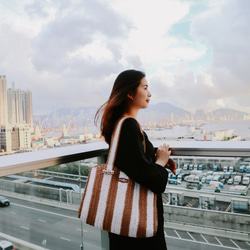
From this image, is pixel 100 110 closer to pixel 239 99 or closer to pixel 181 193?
pixel 181 193

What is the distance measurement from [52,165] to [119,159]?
19.6 inches

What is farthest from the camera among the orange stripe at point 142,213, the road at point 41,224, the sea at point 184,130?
the sea at point 184,130

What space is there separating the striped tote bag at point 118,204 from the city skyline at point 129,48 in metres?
6.58

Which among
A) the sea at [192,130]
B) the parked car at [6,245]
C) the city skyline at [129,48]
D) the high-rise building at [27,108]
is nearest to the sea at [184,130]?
the sea at [192,130]

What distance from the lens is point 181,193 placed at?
1.46m

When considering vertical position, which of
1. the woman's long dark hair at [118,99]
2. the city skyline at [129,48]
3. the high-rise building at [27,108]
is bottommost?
the woman's long dark hair at [118,99]

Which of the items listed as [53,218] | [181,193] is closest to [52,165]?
[53,218]

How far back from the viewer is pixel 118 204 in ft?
2.98

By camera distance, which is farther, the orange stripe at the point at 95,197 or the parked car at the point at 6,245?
the parked car at the point at 6,245

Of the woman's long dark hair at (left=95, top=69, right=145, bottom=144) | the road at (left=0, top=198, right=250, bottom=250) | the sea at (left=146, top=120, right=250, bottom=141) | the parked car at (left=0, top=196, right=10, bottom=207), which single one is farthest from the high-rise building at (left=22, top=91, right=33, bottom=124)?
the woman's long dark hair at (left=95, top=69, right=145, bottom=144)

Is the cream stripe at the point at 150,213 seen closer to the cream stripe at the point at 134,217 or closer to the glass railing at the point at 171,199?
the cream stripe at the point at 134,217

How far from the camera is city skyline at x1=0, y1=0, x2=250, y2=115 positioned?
10.2 meters

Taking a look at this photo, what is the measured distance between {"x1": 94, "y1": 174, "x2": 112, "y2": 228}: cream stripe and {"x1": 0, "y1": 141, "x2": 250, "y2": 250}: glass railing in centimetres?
42

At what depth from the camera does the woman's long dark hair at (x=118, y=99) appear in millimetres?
1048
